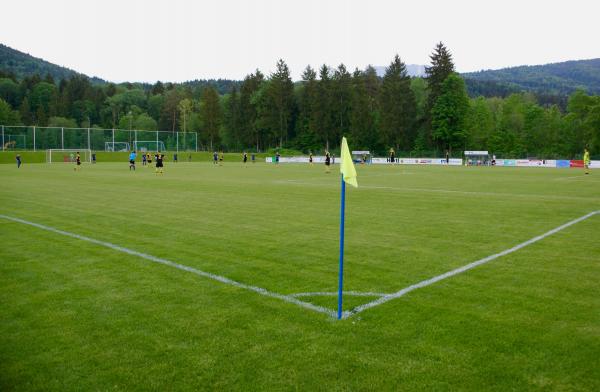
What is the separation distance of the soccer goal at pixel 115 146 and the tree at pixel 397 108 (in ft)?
154

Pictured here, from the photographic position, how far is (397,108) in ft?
286

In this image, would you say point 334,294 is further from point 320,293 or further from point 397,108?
point 397,108

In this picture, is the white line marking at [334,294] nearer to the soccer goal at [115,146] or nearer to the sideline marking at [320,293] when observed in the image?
the sideline marking at [320,293]

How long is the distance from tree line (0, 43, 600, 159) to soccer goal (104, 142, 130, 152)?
34.6 meters

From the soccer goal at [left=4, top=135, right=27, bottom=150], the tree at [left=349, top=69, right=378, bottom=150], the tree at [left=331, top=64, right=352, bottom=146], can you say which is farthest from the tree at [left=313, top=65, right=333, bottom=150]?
the soccer goal at [left=4, top=135, right=27, bottom=150]

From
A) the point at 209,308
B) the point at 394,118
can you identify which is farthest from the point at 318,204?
the point at 394,118

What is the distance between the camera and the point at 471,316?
5.44 meters

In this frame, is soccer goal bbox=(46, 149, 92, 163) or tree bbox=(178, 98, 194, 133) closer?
soccer goal bbox=(46, 149, 92, 163)

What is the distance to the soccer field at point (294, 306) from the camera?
412 cm

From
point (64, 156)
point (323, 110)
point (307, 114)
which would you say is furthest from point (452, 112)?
point (64, 156)

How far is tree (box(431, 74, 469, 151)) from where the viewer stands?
82.4 m

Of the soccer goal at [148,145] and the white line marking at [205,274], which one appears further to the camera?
the soccer goal at [148,145]

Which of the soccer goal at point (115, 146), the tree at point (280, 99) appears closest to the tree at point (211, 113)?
the tree at point (280, 99)

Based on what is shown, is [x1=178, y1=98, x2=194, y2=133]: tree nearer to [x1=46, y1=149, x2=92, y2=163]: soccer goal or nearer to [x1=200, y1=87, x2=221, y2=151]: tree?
[x1=200, y1=87, x2=221, y2=151]: tree
